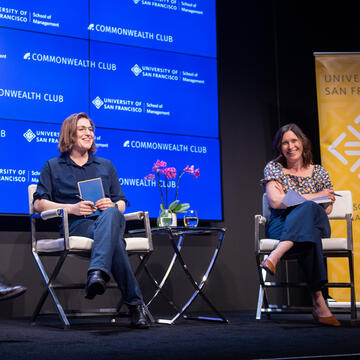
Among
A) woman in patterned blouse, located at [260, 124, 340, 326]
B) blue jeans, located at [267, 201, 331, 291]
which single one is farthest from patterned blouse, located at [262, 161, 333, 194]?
blue jeans, located at [267, 201, 331, 291]

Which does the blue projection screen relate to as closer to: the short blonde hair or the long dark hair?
the short blonde hair

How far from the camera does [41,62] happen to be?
427 cm

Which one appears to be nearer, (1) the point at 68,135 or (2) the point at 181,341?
(2) the point at 181,341

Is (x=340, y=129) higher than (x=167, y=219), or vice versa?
(x=340, y=129)

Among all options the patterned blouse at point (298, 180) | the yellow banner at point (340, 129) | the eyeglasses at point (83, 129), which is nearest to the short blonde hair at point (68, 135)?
the eyeglasses at point (83, 129)

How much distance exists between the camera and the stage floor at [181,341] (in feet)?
6.87

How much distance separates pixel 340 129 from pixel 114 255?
277 cm

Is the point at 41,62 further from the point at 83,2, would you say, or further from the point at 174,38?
the point at 174,38

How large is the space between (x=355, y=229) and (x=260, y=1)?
91.0 inches

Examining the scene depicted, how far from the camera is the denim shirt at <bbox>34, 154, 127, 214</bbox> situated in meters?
3.59

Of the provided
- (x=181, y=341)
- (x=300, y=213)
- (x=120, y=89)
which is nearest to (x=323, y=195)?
(x=300, y=213)

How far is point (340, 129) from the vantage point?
201 inches

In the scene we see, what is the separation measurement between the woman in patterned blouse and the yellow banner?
1.05m

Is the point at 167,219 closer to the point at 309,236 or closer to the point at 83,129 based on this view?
the point at 83,129
